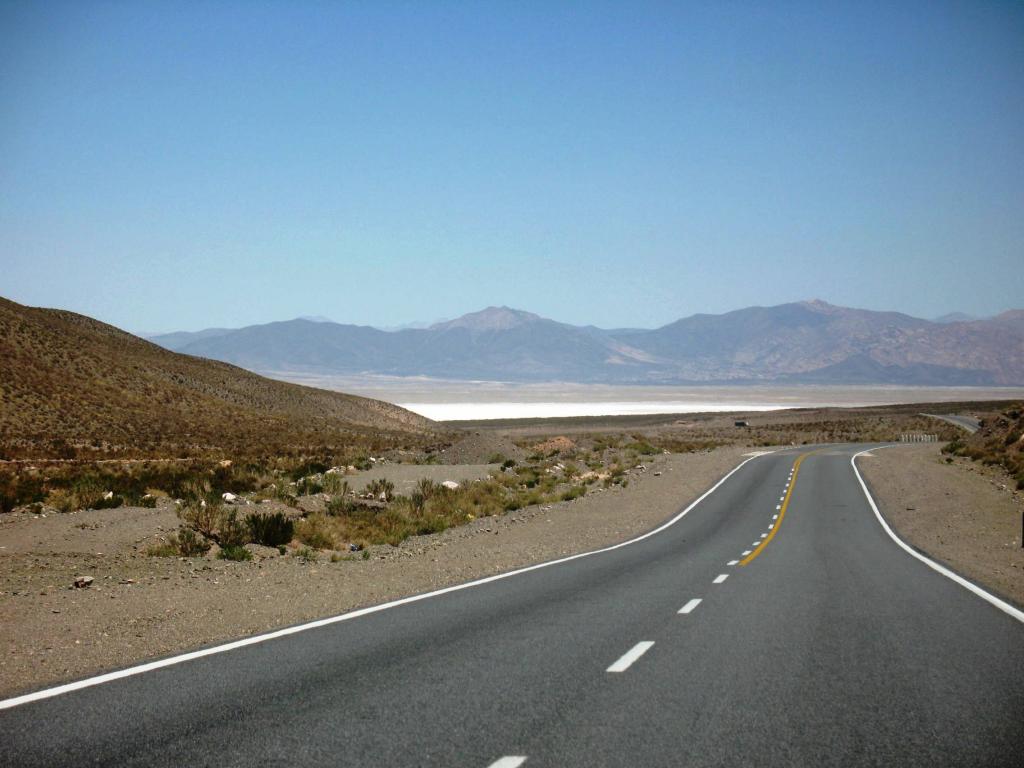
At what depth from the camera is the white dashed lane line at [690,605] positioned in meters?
11.3

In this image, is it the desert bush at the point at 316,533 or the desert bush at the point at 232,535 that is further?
the desert bush at the point at 316,533

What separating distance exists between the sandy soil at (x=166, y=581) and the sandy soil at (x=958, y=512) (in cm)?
738

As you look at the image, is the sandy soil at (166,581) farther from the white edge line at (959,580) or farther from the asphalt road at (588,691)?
the white edge line at (959,580)

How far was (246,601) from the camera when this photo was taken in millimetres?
12539

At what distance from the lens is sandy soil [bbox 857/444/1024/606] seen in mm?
17188

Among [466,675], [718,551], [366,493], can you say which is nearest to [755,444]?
[366,493]

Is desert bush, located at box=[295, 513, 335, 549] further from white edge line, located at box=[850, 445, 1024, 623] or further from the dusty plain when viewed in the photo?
white edge line, located at box=[850, 445, 1024, 623]

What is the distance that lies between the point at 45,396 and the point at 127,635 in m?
63.8

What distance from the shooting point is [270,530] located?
64.6ft

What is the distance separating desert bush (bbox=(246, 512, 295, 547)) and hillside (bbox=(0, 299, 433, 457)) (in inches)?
1155

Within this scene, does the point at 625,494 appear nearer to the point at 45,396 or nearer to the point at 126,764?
the point at 126,764

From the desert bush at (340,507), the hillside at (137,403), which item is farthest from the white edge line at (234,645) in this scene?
the hillside at (137,403)

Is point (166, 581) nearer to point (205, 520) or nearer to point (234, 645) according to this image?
point (205, 520)

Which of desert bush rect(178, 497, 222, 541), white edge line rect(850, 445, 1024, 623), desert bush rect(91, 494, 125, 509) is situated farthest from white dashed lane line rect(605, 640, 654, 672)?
desert bush rect(91, 494, 125, 509)
